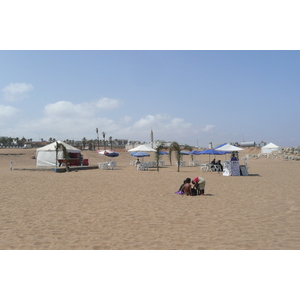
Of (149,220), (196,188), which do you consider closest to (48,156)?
(196,188)

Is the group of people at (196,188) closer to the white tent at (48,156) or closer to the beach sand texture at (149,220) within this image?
the beach sand texture at (149,220)

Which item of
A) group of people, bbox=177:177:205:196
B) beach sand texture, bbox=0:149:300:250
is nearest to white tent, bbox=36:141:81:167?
beach sand texture, bbox=0:149:300:250

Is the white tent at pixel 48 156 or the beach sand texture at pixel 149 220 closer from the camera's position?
the beach sand texture at pixel 149 220

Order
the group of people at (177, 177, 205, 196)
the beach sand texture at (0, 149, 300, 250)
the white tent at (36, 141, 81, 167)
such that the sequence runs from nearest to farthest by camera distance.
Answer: the beach sand texture at (0, 149, 300, 250)
the group of people at (177, 177, 205, 196)
the white tent at (36, 141, 81, 167)

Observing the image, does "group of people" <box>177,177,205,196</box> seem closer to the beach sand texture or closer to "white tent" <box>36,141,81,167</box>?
the beach sand texture

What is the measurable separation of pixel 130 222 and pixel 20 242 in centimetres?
231

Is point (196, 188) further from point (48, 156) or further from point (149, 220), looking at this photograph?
point (48, 156)

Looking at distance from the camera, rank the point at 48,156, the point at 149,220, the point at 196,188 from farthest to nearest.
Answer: the point at 48,156 → the point at 196,188 → the point at 149,220

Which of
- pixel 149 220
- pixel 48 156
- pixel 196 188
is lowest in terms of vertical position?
pixel 149 220

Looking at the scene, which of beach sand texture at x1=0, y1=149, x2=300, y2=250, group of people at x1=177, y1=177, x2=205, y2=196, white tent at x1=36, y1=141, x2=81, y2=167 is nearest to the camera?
beach sand texture at x1=0, y1=149, x2=300, y2=250

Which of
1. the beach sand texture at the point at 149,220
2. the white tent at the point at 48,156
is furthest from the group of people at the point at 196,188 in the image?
the white tent at the point at 48,156

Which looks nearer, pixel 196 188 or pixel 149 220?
pixel 149 220

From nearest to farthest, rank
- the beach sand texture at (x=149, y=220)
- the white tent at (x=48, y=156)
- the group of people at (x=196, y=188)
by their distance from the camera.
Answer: the beach sand texture at (x=149, y=220) → the group of people at (x=196, y=188) → the white tent at (x=48, y=156)

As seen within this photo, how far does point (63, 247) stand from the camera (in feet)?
16.4
